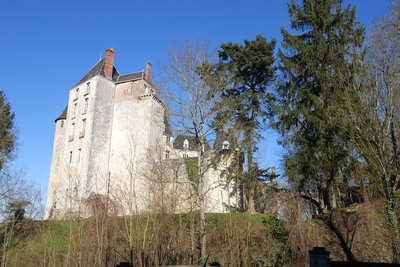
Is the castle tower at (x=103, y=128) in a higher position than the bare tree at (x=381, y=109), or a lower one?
higher

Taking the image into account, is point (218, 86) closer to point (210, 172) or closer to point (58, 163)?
point (210, 172)

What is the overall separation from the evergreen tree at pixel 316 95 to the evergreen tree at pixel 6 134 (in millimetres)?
17496

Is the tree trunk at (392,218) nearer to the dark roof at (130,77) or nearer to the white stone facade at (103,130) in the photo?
the white stone facade at (103,130)

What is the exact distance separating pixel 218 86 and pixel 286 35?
6035 mm

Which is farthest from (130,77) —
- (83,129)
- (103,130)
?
(83,129)

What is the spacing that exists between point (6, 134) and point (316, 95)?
21.0m

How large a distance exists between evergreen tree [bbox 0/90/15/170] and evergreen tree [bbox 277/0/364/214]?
17496 mm

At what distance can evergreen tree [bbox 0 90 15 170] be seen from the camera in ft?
78.1

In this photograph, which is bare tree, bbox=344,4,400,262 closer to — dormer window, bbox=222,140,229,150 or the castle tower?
dormer window, bbox=222,140,229,150

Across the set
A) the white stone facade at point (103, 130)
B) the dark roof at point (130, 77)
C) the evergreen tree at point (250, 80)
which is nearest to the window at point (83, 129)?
the white stone facade at point (103, 130)

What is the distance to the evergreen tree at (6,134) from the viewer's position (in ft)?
78.1

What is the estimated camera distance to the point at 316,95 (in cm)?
1875

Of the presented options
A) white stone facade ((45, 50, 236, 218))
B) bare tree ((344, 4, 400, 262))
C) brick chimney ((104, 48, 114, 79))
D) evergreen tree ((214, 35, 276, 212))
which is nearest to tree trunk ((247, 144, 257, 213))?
evergreen tree ((214, 35, 276, 212))

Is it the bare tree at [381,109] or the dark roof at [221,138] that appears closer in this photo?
the bare tree at [381,109]
